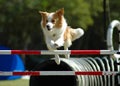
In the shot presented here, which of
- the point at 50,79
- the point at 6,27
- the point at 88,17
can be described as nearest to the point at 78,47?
the point at 88,17

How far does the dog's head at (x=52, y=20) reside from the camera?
763cm

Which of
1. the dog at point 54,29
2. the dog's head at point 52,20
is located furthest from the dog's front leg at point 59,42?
the dog's head at point 52,20

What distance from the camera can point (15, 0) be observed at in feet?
122

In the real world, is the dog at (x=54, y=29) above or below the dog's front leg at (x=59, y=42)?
above

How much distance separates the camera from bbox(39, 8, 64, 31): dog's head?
25.0ft

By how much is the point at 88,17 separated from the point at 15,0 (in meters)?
5.71

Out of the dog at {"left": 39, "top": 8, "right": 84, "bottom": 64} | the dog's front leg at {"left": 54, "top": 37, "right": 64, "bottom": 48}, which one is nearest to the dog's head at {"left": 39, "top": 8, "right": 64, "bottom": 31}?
the dog at {"left": 39, "top": 8, "right": 84, "bottom": 64}

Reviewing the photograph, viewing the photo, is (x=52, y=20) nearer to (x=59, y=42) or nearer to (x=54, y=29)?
(x=54, y=29)

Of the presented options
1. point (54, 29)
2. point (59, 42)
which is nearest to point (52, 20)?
point (54, 29)

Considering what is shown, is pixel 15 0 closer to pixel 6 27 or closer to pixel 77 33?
pixel 6 27

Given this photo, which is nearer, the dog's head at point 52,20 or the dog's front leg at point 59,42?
the dog's head at point 52,20

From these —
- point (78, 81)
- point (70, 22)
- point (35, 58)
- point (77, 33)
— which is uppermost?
point (70, 22)

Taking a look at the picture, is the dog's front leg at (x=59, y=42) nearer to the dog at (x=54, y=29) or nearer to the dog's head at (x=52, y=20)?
the dog at (x=54, y=29)

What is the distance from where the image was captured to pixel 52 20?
7.66 metres
